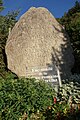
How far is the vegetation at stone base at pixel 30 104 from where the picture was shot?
837 centimetres

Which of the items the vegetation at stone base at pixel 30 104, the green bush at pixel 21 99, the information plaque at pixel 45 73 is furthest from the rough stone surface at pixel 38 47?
the green bush at pixel 21 99

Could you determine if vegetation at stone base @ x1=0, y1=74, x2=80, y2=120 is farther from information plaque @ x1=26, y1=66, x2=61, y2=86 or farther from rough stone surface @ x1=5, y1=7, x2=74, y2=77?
rough stone surface @ x1=5, y1=7, x2=74, y2=77

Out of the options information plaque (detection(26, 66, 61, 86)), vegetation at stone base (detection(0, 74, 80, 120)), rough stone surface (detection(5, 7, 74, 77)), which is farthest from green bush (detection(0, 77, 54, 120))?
rough stone surface (detection(5, 7, 74, 77))

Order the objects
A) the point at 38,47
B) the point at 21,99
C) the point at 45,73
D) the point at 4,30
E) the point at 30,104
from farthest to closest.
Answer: the point at 4,30
the point at 38,47
the point at 45,73
the point at 30,104
the point at 21,99

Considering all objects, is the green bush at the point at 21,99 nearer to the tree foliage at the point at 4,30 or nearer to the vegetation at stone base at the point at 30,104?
the vegetation at stone base at the point at 30,104

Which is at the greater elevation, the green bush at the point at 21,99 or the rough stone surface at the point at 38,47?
the rough stone surface at the point at 38,47

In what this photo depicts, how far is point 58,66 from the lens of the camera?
12.7 metres

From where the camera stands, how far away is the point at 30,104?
859cm

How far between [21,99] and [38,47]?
460 centimetres

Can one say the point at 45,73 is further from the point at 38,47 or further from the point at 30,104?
the point at 30,104

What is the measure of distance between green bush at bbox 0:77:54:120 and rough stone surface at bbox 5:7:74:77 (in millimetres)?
3555

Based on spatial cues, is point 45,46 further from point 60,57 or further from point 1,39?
point 1,39

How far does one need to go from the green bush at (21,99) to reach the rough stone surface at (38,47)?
3555mm

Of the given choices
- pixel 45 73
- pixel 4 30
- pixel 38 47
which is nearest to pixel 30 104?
pixel 45 73
